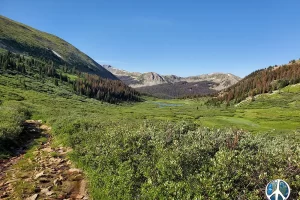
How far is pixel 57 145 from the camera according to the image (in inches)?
1003

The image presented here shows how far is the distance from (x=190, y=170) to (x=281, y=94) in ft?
683

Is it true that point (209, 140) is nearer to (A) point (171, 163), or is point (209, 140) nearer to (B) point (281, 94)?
(A) point (171, 163)

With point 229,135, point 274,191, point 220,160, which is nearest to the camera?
point 274,191

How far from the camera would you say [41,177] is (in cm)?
1725

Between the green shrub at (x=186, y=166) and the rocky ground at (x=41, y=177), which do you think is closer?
the green shrub at (x=186, y=166)

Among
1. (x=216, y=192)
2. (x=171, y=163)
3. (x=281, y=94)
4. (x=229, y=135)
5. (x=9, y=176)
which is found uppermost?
(x=281, y=94)

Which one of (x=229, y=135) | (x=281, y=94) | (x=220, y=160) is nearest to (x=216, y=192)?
(x=220, y=160)

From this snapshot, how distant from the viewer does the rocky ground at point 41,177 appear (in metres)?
14.9

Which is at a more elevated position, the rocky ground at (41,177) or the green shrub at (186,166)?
the green shrub at (186,166)

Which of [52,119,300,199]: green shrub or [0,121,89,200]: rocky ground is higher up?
[52,119,300,199]: green shrub

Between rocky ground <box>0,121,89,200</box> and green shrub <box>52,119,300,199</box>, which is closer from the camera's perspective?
green shrub <box>52,119,300,199</box>

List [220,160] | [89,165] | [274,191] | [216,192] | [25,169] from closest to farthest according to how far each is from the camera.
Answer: [274,191], [216,192], [220,160], [89,165], [25,169]

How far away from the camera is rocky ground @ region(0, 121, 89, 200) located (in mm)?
14883

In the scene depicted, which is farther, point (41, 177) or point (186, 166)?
point (41, 177)
